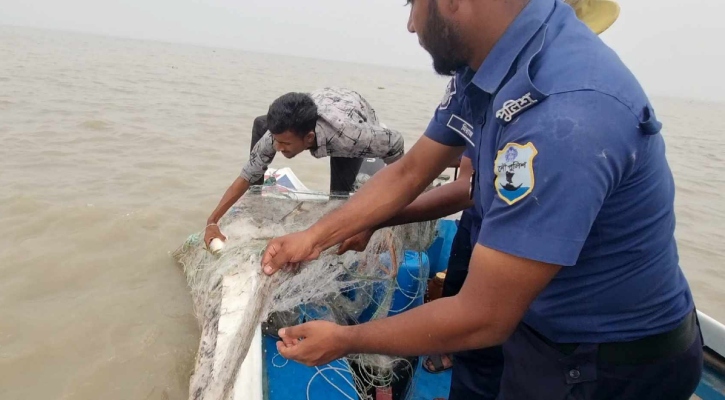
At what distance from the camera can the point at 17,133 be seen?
816 cm

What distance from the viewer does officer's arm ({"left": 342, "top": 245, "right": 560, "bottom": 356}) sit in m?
1.07

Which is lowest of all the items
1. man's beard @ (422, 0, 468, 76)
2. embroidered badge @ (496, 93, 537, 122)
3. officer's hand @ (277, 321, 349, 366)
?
officer's hand @ (277, 321, 349, 366)

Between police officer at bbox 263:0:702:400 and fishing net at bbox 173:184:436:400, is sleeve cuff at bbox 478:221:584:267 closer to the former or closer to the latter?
police officer at bbox 263:0:702:400

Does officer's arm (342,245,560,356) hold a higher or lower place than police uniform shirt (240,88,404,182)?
higher

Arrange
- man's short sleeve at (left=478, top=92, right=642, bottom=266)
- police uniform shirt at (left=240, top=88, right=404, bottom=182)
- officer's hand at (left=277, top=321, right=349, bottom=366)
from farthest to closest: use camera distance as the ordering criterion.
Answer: police uniform shirt at (left=240, top=88, right=404, bottom=182) → officer's hand at (left=277, top=321, right=349, bottom=366) → man's short sleeve at (left=478, top=92, right=642, bottom=266)

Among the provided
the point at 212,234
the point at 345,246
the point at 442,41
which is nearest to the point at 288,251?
the point at 345,246

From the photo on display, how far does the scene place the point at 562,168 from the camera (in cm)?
96

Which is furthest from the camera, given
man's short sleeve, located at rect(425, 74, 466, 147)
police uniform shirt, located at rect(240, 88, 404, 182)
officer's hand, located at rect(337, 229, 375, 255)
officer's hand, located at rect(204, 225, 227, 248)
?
police uniform shirt, located at rect(240, 88, 404, 182)

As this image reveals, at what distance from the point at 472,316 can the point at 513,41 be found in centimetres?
68

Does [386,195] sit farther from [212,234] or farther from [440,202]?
[212,234]

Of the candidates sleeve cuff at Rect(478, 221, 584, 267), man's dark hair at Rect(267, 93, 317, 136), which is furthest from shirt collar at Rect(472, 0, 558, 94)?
man's dark hair at Rect(267, 93, 317, 136)

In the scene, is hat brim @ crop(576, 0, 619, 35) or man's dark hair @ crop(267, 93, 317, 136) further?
man's dark hair @ crop(267, 93, 317, 136)

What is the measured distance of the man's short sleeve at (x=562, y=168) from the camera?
0.96 meters

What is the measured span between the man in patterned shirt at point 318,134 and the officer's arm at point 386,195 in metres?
1.73
